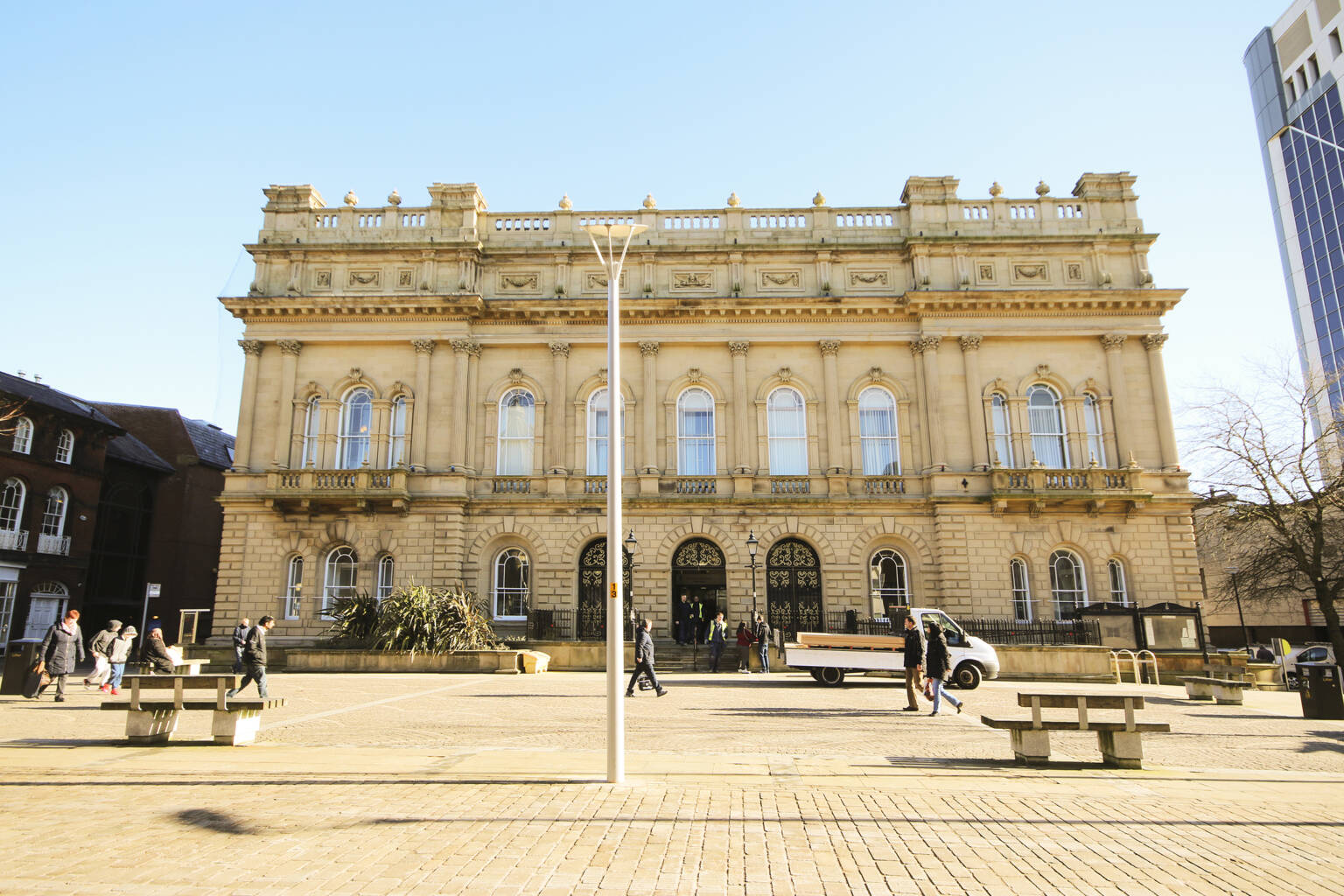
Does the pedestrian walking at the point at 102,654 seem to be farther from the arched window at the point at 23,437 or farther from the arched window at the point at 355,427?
the arched window at the point at 23,437

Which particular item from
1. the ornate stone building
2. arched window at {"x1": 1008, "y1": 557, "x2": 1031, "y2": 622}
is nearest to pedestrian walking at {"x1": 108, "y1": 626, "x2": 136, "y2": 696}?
the ornate stone building

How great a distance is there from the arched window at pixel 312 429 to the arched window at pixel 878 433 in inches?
832

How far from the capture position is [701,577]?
30609 millimetres

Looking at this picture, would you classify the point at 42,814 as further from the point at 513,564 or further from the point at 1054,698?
the point at 513,564

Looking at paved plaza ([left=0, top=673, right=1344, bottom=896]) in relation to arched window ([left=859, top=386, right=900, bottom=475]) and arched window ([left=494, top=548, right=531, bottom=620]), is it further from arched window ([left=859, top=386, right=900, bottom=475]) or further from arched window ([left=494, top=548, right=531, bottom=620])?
arched window ([left=859, top=386, right=900, bottom=475])

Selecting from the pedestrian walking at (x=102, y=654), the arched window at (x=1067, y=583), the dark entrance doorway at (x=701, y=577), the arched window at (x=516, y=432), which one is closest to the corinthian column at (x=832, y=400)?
the dark entrance doorway at (x=701, y=577)

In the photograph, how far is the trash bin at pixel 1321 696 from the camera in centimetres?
1584

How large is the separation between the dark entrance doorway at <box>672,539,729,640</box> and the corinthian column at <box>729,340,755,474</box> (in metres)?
3.31

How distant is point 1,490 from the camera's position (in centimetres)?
3203

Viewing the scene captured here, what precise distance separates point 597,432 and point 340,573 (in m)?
11.0

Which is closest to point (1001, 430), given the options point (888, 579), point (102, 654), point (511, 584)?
point (888, 579)

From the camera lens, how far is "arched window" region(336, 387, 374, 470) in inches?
1243

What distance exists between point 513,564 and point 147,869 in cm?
2539

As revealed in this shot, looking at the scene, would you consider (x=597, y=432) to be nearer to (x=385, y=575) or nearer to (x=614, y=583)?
(x=385, y=575)
